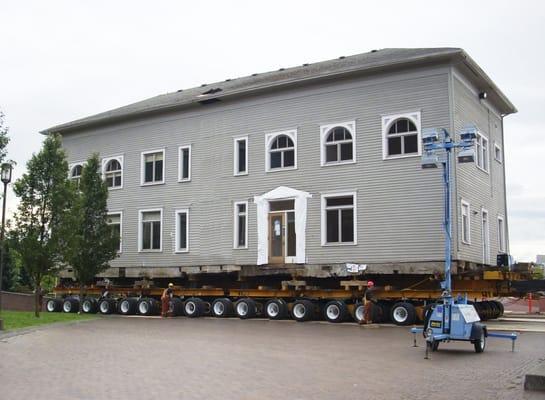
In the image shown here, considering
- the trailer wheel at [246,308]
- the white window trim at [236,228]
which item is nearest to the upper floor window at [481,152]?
the white window trim at [236,228]

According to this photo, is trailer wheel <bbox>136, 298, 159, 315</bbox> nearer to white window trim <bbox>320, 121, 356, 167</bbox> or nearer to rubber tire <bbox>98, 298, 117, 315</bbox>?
rubber tire <bbox>98, 298, 117, 315</bbox>

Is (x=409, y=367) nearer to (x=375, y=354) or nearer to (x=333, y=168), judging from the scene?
(x=375, y=354)

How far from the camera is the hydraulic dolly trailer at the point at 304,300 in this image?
2353cm

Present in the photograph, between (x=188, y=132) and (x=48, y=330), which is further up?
(x=188, y=132)

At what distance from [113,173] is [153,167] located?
105 inches

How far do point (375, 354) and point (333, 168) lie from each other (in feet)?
40.5

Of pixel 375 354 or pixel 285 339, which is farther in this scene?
pixel 285 339

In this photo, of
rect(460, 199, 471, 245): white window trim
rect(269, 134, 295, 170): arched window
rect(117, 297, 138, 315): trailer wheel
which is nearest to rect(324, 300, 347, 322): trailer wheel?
rect(460, 199, 471, 245): white window trim

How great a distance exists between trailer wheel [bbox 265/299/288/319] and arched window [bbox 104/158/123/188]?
11.2 meters

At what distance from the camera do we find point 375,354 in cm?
1493

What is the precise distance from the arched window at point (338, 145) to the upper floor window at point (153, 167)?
337 inches

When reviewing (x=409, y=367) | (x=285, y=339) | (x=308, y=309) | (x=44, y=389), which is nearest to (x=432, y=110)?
(x=308, y=309)

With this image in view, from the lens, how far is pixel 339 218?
2625cm

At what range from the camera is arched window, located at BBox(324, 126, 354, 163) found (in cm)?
2636
